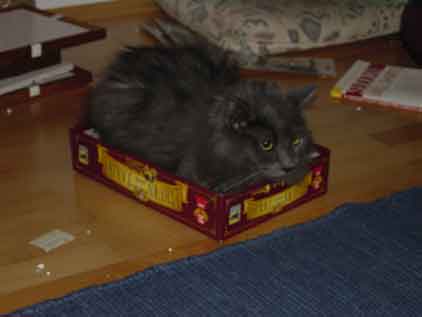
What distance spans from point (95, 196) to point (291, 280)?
0.60 m

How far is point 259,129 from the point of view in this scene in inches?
62.2

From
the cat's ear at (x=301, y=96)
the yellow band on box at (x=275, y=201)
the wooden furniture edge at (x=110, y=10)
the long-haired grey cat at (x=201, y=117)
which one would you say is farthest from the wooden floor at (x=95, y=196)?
the wooden furniture edge at (x=110, y=10)

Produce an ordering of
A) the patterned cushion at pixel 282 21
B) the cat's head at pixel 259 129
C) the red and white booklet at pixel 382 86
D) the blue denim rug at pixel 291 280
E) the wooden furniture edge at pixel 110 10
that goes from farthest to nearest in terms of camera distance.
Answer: the wooden furniture edge at pixel 110 10 → the patterned cushion at pixel 282 21 → the red and white booklet at pixel 382 86 → the cat's head at pixel 259 129 → the blue denim rug at pixel 291 280

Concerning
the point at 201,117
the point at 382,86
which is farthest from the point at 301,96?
the point at 382,86

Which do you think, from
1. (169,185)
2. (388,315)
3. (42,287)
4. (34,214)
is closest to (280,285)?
(388,315)

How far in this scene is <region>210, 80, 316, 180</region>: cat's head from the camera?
158 cm

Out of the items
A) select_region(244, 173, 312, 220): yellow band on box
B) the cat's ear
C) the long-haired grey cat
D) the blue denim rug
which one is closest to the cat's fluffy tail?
the long-haired grey cat

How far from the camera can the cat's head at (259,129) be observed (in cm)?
158

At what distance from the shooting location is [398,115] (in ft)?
8.01

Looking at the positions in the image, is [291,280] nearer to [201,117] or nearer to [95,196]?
[201,117]

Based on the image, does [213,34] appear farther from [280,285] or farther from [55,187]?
[280,285]

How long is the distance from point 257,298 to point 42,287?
45 cm

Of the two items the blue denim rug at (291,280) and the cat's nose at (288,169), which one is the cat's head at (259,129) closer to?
the cat's nose at (288,169)

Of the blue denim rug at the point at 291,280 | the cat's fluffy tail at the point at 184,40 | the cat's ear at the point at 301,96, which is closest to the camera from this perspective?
the blue denim rug at the point at 291,280
